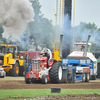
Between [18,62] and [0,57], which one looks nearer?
[0,57]

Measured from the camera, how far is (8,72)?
1328 inches

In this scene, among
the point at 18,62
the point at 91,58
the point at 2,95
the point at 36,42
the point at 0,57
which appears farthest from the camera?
the point at 36,42

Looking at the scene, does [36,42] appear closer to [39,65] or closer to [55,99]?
[39,65]

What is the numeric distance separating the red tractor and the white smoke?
9.82 ft

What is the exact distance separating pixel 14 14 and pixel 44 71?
15.2 feet

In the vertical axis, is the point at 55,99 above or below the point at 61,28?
below

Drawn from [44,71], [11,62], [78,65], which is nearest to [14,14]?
[44,71]

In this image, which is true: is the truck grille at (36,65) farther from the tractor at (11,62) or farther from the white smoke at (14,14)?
the tractor at (11,62)

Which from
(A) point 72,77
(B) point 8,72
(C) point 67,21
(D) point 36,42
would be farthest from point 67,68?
(D) point 36,42

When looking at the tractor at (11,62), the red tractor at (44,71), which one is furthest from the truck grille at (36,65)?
the tractor at (11,62)

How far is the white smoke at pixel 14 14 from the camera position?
22672 mm

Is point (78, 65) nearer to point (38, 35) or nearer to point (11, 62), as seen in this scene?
point (11, 62)

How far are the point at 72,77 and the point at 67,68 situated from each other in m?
0.79

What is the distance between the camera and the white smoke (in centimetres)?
2267
